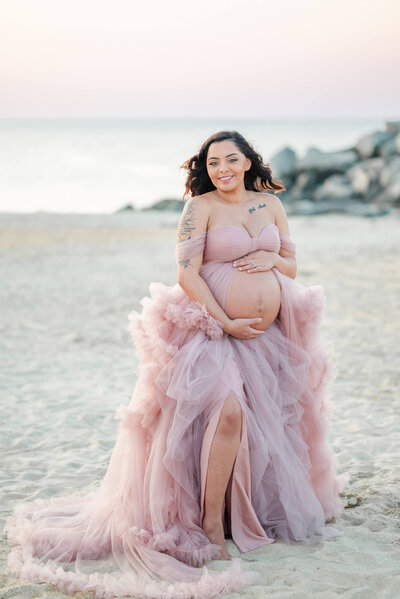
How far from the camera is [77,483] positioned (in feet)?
15.4

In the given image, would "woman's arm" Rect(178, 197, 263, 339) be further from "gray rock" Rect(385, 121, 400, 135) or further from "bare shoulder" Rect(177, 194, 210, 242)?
"gray rock" Rect(385, 121, 400, 135)

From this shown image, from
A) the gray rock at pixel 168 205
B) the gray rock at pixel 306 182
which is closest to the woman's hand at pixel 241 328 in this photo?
the gray rock at pixel 168 205

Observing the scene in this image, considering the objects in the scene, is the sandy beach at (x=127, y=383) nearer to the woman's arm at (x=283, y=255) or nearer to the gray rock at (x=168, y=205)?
the woman's arm at (x=283, y=255)

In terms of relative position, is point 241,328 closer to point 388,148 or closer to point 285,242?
point 285,242

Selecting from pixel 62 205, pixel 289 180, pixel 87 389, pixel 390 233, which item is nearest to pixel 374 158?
pixel 289 180

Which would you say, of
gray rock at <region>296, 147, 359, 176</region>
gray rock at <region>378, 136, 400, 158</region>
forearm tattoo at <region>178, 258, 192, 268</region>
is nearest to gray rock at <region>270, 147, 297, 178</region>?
gray rock at <region>296, 147, 359, 176</region>

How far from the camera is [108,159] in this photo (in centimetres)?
5838

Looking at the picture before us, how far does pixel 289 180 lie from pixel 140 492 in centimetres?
2464

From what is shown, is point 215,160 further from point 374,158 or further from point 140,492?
point 374,158

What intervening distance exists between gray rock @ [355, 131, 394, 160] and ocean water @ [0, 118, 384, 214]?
30.8 feet

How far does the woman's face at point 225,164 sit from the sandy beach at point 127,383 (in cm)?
199

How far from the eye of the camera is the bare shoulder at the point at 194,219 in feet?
12.3

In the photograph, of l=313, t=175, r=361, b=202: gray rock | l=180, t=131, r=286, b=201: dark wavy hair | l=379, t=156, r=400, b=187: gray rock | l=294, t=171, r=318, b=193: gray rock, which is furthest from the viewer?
l=294, t=171, r=318, b=193: gray rock

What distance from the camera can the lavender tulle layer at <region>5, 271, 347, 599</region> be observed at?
3.49m
